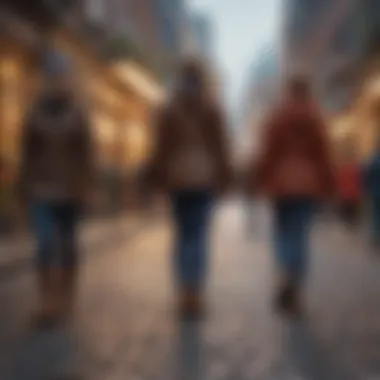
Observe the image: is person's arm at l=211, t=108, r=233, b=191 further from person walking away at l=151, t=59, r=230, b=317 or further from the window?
the window

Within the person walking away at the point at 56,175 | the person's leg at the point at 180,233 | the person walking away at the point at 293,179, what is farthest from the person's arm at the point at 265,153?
the person walking away at the point at 56,175

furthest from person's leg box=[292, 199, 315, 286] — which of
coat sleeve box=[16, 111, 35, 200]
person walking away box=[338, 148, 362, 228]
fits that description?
coat sleeve box=[16, 111, 35, 200]

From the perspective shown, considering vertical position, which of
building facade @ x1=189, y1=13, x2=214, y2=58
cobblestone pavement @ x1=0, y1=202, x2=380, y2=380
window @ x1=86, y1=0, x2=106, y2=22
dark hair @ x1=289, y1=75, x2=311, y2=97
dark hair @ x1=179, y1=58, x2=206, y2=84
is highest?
window @ x1=86, y1=0, x2=106, y2=22

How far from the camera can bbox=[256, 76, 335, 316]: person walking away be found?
137 inches

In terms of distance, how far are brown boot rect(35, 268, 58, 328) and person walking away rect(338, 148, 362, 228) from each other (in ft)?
2.65

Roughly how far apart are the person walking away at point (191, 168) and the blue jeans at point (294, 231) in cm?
22

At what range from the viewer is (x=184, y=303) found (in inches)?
145

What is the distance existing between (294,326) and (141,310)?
450mm

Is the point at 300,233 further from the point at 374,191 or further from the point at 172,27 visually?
the point at 172,27

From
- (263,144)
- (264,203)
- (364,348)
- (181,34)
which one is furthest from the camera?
(264,203)

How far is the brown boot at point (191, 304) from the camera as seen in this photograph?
3615mm

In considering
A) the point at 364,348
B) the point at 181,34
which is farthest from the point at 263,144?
the point at 364,348

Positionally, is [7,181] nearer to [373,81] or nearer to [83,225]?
[83,225]

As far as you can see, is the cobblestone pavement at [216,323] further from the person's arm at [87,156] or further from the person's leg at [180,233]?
the person's arm at [87,156]
